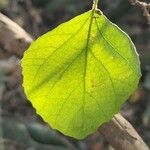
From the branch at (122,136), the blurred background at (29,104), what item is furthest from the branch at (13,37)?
the blurred background at (29,104)

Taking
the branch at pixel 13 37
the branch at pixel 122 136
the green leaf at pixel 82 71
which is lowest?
the branch at pixel 13 37

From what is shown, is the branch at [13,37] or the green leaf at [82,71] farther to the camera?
the branch at [13,37]

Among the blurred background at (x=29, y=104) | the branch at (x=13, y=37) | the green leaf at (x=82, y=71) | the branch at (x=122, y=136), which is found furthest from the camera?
the blurred background at (x=29, y=104)

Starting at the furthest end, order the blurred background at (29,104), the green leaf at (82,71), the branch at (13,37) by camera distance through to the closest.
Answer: the blurred background at (29,104) < the branch at (13,37) < the green leaf at (82,71)

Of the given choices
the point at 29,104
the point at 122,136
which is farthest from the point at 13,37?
the point at 29,104

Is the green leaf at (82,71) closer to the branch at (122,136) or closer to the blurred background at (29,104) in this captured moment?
the branch at (122,136)

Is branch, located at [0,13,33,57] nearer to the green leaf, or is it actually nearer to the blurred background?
the green leaf
